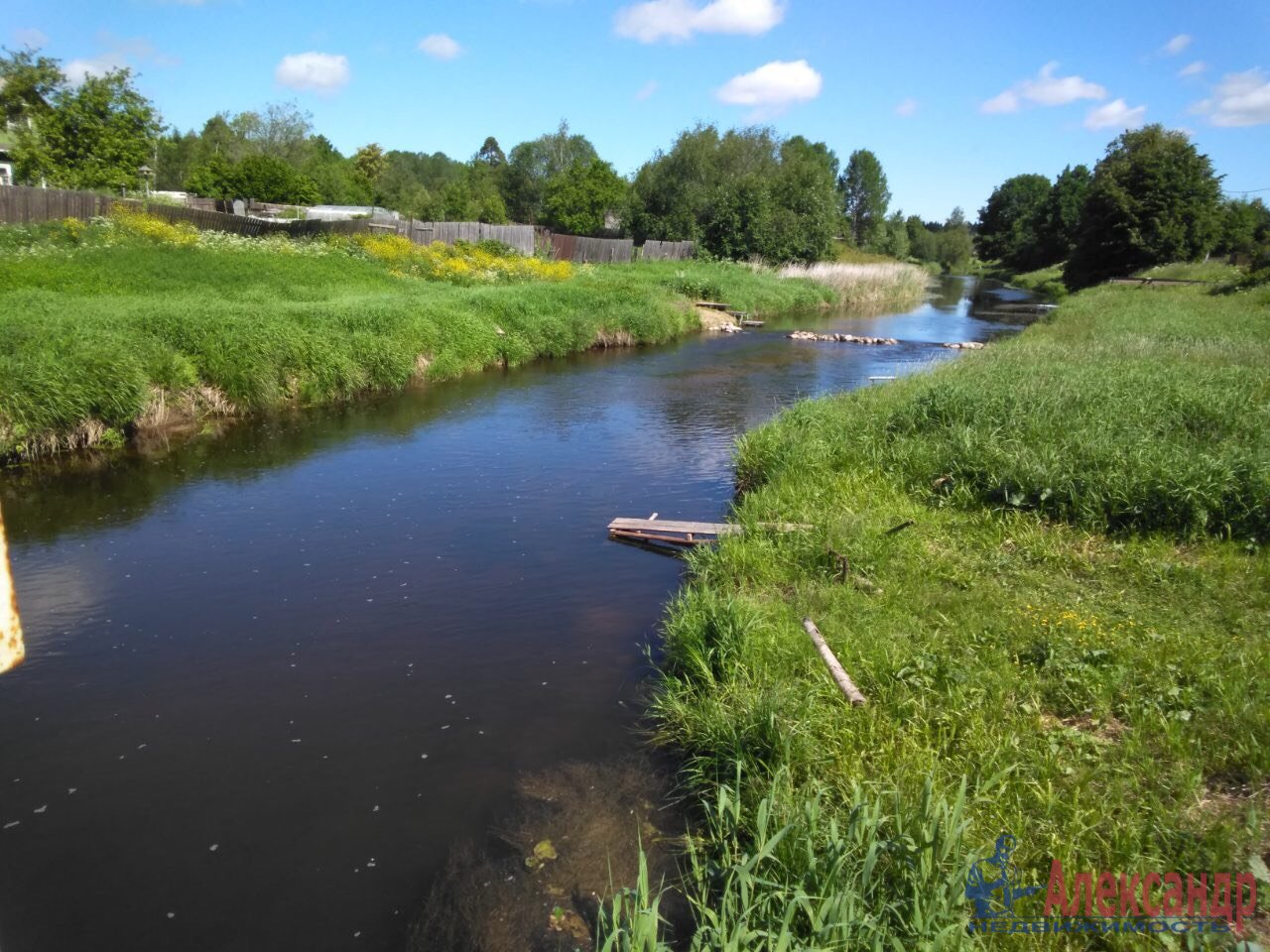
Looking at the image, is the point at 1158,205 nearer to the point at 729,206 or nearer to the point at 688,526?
the point at 729,206

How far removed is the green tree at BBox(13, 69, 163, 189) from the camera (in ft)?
107

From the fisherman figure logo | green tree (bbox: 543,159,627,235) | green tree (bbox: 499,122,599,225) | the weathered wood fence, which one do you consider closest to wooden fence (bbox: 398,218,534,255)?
the weathered wood fence

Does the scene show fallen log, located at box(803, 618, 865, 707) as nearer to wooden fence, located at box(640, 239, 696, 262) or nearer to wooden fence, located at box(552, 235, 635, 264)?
wooden fence, located at box(552, 235, 635, 264)

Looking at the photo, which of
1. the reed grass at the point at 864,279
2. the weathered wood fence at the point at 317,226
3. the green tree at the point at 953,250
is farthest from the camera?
the green tree at the point at 953,250

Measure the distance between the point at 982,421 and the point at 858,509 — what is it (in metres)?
2.55

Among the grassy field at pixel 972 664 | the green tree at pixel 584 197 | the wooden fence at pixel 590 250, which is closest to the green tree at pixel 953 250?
the green tree at pixel 584 197

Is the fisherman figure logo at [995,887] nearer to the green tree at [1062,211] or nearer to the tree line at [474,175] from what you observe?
the tree line at [474,175]

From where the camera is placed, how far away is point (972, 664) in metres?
5.50

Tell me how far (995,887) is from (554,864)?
2275 mm

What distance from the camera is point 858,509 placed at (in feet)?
28.4

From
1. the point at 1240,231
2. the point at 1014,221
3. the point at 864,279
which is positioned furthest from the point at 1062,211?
the point at 864,279

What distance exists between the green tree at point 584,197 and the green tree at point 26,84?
26.6 meters

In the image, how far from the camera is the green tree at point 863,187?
111m

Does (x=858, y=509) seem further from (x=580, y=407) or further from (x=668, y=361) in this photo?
(x=668, y=361)
